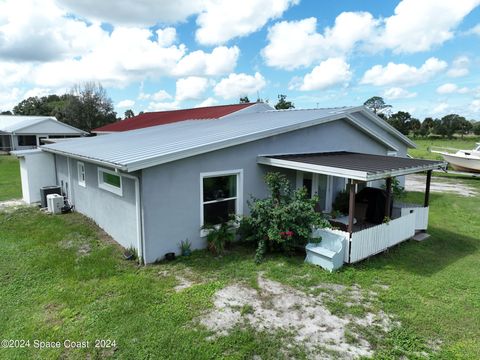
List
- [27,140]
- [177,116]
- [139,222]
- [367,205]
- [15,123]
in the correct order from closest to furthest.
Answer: [139,222] → [367,205] → [177,116] → [27,140] → [15,123]

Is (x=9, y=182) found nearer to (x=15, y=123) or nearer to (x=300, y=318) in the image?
(x=300, y=318)

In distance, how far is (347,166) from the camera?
7164 millimetres

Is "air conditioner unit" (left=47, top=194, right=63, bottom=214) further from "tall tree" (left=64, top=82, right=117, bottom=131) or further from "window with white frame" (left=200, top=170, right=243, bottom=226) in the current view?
"tall tree" (left=64, top=82, right=117, bottom=131)

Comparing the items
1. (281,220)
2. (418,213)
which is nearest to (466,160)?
(418,213)

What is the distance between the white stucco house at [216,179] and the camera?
261 inches

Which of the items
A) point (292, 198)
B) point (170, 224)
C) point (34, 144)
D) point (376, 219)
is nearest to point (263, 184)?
point (292, 198)

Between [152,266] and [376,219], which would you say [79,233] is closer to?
[152,266]

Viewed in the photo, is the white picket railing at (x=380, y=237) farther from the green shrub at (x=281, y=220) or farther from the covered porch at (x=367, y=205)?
the green shrub at (x=281, y=220)

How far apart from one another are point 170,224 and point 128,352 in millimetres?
3063

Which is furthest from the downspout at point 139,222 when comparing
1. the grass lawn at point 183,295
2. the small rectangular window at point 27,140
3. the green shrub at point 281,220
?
the small rectangular window at point 27,140

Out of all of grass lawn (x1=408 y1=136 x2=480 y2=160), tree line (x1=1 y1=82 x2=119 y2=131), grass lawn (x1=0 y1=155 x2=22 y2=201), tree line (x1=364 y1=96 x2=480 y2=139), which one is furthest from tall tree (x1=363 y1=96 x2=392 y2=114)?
grass lawn (x1=0 y1=155 x2=22 y2=201)

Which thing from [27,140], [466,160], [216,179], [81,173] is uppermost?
[27,140]

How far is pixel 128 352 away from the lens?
13.5 ft

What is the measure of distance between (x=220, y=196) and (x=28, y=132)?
35.2 m
